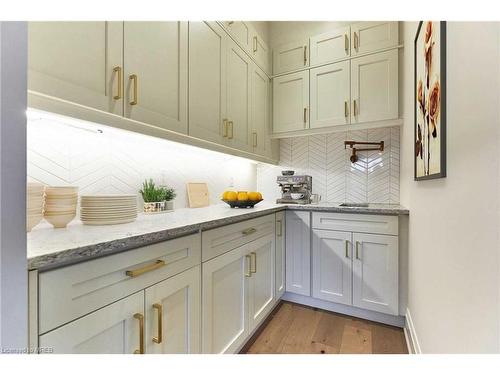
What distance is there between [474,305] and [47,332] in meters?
1.12

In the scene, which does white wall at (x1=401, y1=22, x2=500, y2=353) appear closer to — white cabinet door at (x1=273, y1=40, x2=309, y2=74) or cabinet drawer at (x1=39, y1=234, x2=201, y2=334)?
cabinet drawer at (x1=39, y1=234, x2=201, y2=334)

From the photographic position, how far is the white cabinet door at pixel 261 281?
5.09 ft

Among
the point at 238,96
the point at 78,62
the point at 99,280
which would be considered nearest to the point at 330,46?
the point at 238,96

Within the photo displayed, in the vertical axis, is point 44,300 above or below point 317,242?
above

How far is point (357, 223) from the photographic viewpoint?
1.87 m

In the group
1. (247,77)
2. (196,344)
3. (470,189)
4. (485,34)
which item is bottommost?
(196,344)

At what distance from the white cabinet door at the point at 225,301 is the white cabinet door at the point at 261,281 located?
0.24ft

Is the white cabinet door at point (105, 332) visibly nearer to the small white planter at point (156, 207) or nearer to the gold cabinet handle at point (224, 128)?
the small white planter at point (156, 207)

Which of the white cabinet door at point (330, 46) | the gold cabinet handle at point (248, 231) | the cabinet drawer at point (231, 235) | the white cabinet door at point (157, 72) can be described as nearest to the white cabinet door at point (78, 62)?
the white cabinet door at point (157, 72)

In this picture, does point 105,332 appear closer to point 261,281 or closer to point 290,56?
point 261,281

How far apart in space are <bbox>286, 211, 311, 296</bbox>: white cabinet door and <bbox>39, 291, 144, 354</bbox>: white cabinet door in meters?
1.49
